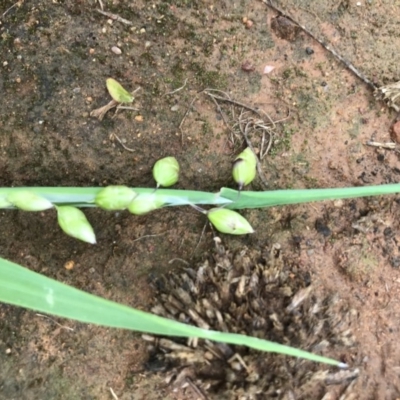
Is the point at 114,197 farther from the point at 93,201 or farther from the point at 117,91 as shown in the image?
the point at 117,91

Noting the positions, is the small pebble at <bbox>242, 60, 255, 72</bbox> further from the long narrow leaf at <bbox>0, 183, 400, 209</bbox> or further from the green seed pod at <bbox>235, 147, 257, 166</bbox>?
the long narrow leaf at <bbox>0, 183, 400, 209</bbox>

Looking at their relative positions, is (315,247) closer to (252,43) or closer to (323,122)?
(323,122)

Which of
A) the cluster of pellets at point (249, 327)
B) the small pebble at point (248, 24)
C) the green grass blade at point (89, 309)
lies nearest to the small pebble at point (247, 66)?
the small pebble at point (248, 24)

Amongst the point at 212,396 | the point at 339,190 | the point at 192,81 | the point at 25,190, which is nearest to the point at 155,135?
the point at 192,81

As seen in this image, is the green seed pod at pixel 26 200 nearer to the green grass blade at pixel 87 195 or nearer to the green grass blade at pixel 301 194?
the green grass blade at pixel 87 195


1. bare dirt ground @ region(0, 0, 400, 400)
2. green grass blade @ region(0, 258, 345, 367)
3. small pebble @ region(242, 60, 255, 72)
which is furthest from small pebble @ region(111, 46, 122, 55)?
green grass blade @ region(0, 258, 345, 367)
